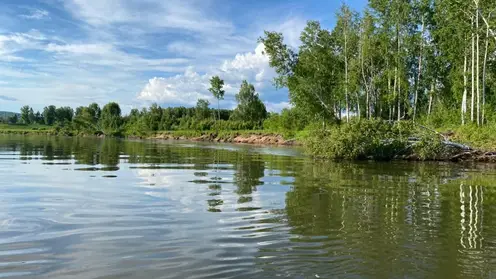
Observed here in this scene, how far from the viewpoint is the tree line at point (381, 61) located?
42.6 meters

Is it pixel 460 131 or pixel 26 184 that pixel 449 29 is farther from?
pixel 26 184

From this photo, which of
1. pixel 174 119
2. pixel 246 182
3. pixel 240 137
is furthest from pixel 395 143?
pixel 174 119

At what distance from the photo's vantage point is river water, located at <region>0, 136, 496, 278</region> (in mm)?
6273

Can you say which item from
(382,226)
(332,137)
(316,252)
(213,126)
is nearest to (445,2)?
(332,137)

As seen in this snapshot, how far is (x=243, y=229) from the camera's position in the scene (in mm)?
8664

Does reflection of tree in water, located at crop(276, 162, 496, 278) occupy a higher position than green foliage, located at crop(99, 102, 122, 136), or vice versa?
green foliage, located at crop(99, 102, 122, 136)

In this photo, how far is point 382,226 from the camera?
9.16 m

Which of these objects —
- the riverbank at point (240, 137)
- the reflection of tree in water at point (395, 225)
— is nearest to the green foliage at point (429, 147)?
the reflection of tree in water at point (395, 225)

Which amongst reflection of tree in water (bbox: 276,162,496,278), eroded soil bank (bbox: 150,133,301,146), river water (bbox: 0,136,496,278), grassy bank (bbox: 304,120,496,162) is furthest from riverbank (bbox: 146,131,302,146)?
river water (bbox: 0,136,496,278)

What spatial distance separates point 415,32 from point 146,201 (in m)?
41.9

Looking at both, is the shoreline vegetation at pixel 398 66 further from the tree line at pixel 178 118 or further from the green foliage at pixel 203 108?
the green foliage at pixel 203 108

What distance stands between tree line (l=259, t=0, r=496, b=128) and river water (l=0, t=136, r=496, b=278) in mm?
28482

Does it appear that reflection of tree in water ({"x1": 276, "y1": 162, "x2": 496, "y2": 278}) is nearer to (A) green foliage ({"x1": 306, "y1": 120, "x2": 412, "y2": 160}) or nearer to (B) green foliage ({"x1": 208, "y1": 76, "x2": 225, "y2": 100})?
(A) green foliage ({"x1": 306, "y1": 120, "x2": 412, "y2": 160})

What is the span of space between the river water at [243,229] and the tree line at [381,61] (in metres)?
28.5
